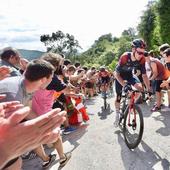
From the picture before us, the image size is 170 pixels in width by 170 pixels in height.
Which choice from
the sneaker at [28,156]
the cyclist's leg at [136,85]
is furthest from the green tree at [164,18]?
the sneaker at [28,156]

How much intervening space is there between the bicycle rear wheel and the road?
12 cm

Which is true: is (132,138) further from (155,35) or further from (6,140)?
(155,35)

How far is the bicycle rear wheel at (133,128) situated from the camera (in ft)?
18.8

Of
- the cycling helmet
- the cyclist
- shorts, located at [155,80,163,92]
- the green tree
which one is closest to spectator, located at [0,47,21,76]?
the cycling helmet

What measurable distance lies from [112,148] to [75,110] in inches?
97.1

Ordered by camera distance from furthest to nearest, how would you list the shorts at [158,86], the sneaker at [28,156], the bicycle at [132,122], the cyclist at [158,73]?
the shorts at [158,86] → the cyclist at [158,73] → the bicycle at [132,122] → the sneaker at [28,156]

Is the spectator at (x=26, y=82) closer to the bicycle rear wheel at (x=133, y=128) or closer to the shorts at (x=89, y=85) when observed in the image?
the bicycle rear wheel at (x=133, y=128)

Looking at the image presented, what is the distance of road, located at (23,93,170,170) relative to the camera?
5102mm

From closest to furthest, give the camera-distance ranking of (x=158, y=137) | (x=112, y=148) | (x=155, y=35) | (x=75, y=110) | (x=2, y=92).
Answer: (x=2, y=92), (x=112, y=148), (x=158, y=137), (x=75, y=110), (x=155, y=35)

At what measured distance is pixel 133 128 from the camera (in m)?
6.10

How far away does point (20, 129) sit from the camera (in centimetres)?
128

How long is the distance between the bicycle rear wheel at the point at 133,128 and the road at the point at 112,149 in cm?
12

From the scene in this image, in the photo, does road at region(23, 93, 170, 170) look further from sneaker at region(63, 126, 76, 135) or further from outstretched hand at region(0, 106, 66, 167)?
outstretched hand at region(0, 106, 66, 167)

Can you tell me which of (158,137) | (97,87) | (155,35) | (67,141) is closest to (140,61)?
(158,137)
